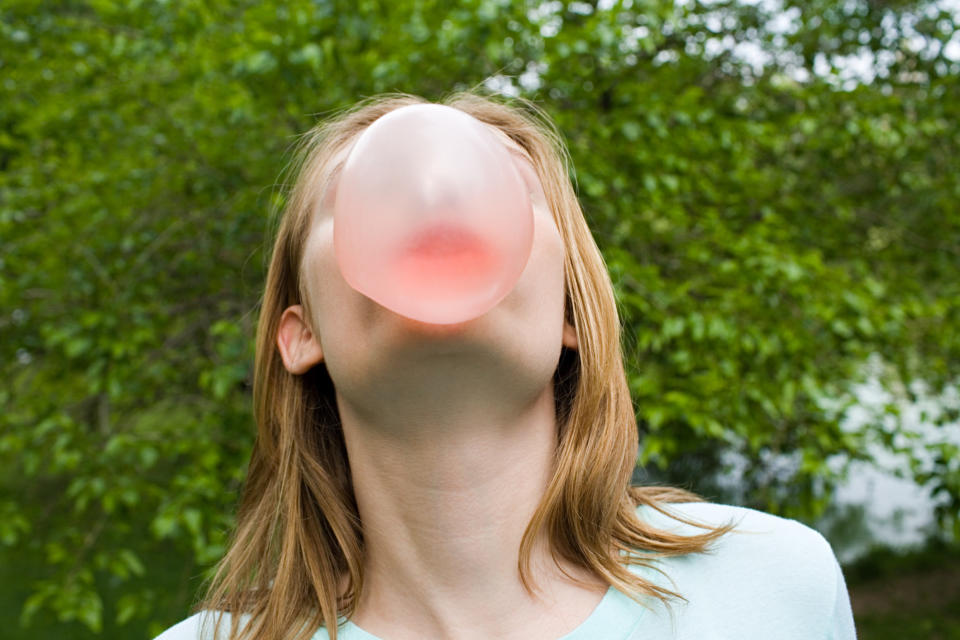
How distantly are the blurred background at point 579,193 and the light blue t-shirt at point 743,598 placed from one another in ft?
4.96

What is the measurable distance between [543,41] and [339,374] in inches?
89.2

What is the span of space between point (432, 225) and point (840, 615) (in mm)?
921

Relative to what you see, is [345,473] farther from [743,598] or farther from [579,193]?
[579,193]

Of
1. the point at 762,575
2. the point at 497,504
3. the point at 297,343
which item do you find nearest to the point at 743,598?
the point at 762,575

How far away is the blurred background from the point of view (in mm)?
3139

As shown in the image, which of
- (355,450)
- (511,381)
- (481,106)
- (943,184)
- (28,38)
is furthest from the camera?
(943,184)

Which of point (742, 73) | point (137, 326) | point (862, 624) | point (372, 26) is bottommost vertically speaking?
point (862, 624)

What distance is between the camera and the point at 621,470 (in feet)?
4.76

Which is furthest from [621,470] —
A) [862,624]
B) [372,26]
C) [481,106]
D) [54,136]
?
[862,624]

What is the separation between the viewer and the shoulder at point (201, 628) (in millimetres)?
1402

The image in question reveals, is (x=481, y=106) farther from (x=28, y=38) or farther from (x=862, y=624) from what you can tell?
(x=862, y=624)

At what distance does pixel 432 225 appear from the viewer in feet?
3.35

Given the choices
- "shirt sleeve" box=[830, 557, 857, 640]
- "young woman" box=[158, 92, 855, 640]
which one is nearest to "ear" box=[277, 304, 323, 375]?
"young woman" box=[158, 92, 855, 640]

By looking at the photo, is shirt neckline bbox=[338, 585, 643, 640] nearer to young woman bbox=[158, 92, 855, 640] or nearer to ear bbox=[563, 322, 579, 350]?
young woman bbox=[158, 92, 855, 640]
